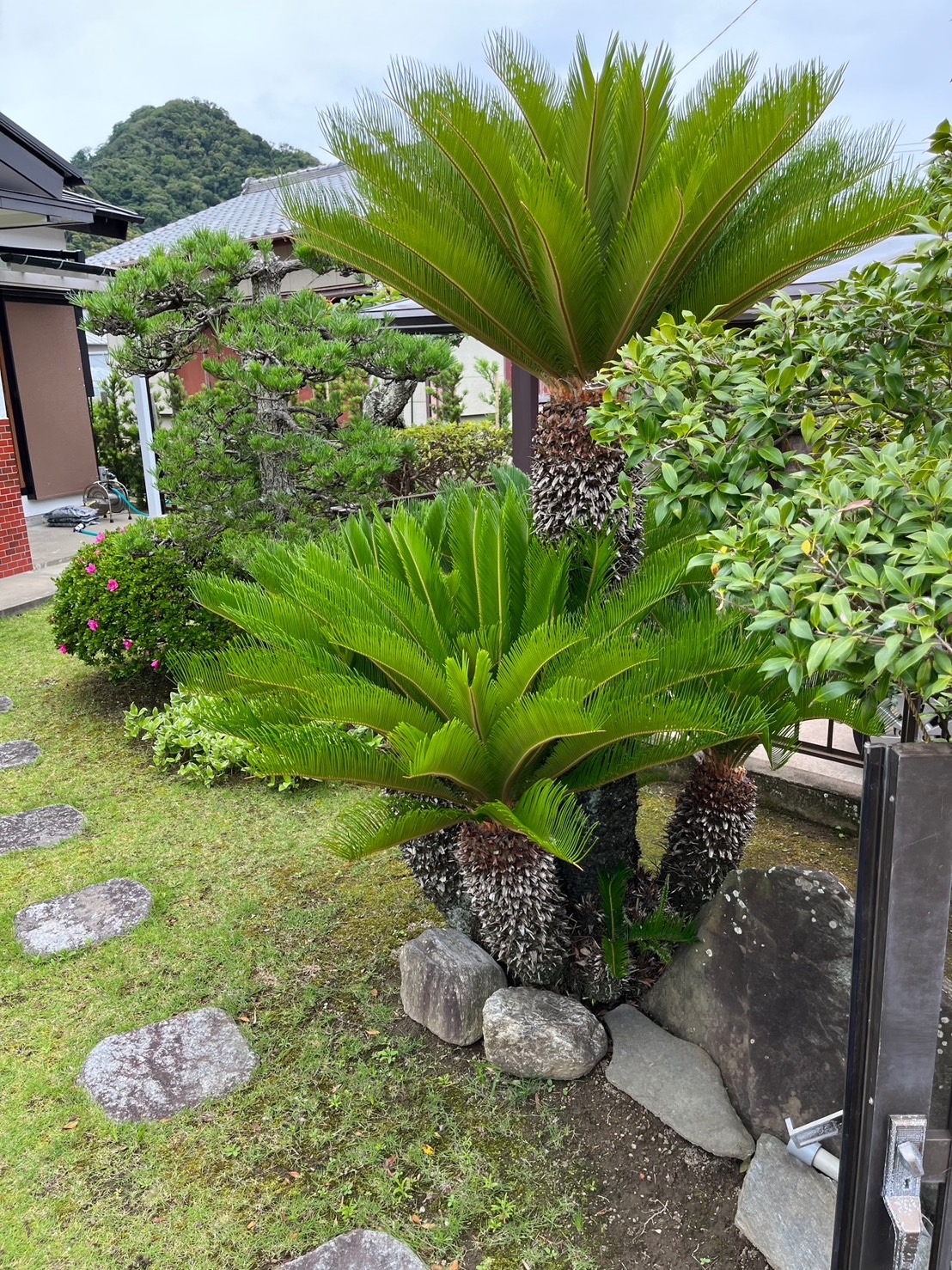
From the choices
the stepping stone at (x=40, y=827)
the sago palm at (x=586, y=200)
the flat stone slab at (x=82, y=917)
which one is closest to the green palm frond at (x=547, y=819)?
the sago palm at (x=586, y=200)

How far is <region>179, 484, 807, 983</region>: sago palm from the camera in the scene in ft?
8.05

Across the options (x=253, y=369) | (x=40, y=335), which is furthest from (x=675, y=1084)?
(x=40, y=335)

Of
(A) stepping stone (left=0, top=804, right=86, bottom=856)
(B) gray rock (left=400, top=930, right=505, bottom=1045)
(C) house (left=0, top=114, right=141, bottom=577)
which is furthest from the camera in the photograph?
(C) house (left=0, top=114, right=141, bottom=577)

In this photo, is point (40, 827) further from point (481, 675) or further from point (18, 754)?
point (481, 675)

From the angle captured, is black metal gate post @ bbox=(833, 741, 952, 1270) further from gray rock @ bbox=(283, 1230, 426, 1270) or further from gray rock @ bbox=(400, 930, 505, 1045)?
gray rock @ bbox=(400, 930, 505, 1045)

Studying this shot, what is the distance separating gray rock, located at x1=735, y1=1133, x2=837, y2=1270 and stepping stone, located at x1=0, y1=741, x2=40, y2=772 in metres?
4.61

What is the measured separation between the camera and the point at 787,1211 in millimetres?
2285

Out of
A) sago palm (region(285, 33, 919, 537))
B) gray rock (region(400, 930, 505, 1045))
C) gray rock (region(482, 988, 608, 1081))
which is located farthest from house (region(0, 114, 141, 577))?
gray rock (region(482, 988, 608, 1081))

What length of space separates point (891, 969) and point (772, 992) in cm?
133

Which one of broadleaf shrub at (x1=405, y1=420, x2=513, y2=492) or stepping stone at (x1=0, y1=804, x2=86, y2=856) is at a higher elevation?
broadleaf shrub at (x1=405, y1=420, x2=513, y2=492)

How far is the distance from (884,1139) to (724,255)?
283 cm

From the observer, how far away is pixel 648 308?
3.16m

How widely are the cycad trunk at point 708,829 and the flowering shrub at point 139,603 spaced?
3452 millimetres

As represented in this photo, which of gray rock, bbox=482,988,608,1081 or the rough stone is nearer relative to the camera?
the rough stone
